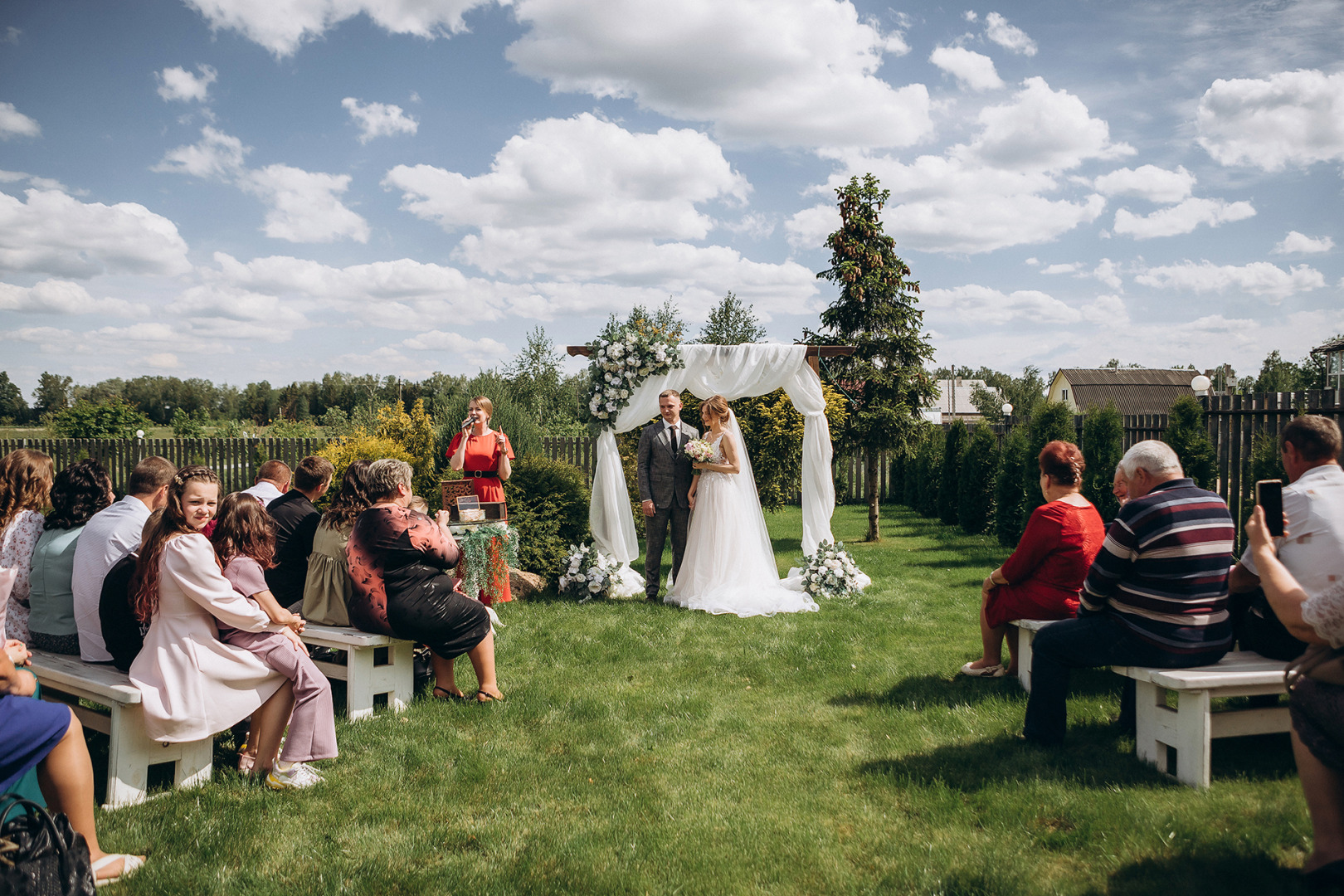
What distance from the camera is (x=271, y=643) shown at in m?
3.50

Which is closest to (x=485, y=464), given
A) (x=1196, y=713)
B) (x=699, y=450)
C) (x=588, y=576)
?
(x=588, y=576)

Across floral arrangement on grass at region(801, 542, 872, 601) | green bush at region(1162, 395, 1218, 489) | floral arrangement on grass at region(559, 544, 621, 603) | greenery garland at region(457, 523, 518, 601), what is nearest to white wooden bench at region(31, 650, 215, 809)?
greenery garland at region(457, 523, 518, 601)

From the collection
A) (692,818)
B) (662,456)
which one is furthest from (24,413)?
(692,818)

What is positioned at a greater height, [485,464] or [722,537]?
[485,464]

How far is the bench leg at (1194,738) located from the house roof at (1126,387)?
55.3 m

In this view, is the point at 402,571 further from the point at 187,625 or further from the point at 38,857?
the point at 38,857

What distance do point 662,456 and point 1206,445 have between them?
5378 mm

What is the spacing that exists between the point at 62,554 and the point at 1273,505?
5362mm

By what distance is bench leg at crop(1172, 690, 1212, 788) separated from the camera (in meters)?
3.12

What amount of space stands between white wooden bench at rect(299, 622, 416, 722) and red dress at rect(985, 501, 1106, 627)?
3710mm

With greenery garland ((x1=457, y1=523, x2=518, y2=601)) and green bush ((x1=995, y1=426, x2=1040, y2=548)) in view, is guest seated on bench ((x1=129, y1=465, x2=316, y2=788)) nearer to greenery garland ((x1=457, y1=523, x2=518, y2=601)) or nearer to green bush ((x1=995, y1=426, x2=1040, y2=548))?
greenery garland ((x1=457, y1=523, x2=518, y2=601))

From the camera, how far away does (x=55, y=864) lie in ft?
6.68

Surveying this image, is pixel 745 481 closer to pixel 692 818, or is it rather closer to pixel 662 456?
pixel 662 456

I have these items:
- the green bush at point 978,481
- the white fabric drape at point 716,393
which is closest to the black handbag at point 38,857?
the white fabric drape at point 716,393
